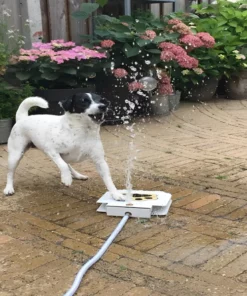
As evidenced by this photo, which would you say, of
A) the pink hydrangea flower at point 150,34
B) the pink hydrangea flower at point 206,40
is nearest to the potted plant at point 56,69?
the pink hydrangea flower at point 150,34

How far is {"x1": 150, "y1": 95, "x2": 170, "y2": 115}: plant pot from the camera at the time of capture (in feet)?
21.5

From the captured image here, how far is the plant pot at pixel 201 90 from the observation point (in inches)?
295

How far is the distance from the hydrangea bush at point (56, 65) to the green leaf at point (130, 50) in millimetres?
311

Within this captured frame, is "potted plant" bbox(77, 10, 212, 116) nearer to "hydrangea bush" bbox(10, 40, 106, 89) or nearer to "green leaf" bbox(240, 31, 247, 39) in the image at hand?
"hydrangea bush" bbox(10, 40, 106, 89)

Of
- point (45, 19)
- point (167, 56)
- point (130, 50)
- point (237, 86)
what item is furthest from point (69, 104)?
point (237, 86)

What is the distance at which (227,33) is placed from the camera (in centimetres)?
762

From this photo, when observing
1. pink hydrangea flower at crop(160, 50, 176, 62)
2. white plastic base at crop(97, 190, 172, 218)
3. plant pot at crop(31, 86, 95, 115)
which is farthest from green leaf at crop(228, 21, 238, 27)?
white plastic base at crop(97, 190, 172, 218)

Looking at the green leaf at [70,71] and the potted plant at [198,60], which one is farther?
the potted plant at [198,60]

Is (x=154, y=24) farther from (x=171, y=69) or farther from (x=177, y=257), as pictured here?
(x=177, y=257)

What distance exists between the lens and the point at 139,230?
2881 mm

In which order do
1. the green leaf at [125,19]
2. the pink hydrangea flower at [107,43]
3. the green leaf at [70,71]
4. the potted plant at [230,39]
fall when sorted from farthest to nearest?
the potted plant at [230,39] < the green leaf at [125,19] < the pink hydrangea flower at [107,43] < the green leaf at [70,71]

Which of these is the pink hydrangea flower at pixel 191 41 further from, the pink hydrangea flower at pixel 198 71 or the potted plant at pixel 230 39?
the potted plant at pixel 230 39

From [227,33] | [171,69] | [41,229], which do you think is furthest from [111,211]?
[227,33]

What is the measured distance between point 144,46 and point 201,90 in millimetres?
1757
